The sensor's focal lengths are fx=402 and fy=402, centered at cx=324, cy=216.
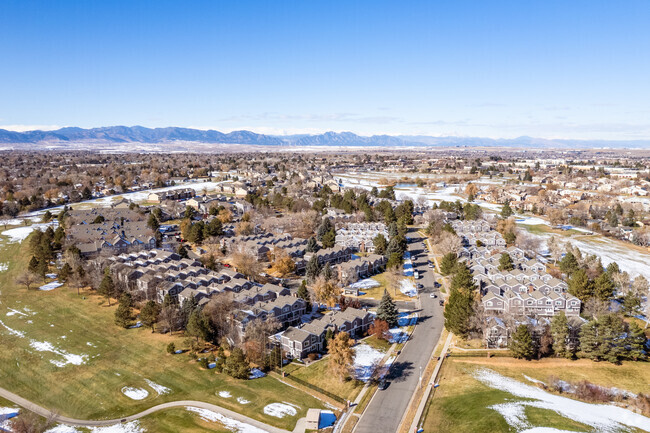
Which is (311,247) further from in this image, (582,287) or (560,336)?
(582,287)

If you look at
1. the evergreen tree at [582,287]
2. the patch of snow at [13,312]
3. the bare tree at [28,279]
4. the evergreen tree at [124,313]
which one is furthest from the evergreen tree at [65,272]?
the evergreen tree at [582,287]

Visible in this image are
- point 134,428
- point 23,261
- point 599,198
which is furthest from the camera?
point 599,198

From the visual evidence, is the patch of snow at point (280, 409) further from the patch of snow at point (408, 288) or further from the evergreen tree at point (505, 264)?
the evergreen tree at point (505, 264)

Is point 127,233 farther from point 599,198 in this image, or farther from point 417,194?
point 599,198

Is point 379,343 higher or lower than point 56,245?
lower

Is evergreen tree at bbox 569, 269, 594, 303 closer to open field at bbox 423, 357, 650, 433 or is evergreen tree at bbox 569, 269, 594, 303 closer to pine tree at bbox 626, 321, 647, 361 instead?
pine tree at bbox 626, 321, 647, 361

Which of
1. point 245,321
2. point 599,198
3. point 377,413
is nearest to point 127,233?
point 245,321

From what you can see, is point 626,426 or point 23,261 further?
point 23,261
